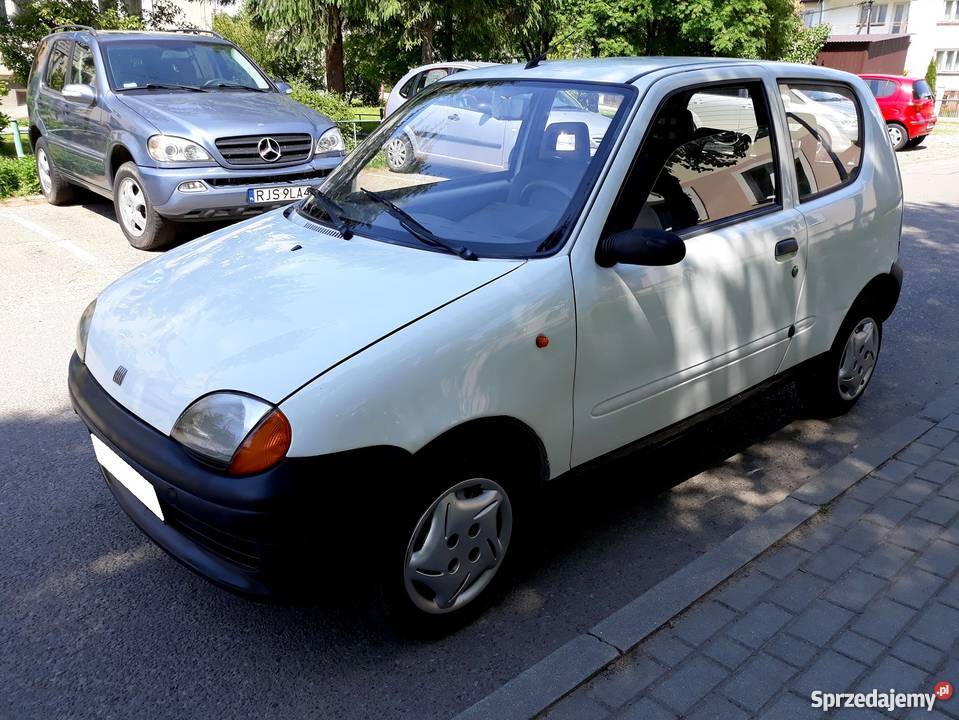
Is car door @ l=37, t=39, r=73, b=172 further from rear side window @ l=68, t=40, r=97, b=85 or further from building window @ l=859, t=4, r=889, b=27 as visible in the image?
building window @ l=859, t=4, r=889, b=27

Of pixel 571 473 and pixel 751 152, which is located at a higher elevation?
pixel 751 152

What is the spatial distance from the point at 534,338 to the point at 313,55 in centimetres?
2581

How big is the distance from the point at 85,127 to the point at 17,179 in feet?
11.1

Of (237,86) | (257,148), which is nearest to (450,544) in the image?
(257,148)

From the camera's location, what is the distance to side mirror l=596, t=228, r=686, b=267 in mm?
3014

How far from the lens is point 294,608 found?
3117 millimetres

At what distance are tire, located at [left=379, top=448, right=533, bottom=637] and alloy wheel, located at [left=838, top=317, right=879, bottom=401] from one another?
242 cm

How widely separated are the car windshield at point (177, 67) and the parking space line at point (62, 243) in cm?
161

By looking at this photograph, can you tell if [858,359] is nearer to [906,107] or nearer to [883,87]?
[906,107]

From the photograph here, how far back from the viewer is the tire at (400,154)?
152 inches

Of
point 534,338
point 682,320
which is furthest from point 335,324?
point 682,320

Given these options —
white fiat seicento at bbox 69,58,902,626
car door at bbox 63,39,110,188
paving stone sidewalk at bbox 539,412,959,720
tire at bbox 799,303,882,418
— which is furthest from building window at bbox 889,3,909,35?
paving stone sidewalk at bbox 539,412,959,720

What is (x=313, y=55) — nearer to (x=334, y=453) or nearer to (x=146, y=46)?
(x=146, y=46)

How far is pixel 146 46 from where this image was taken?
8945 millimetres
